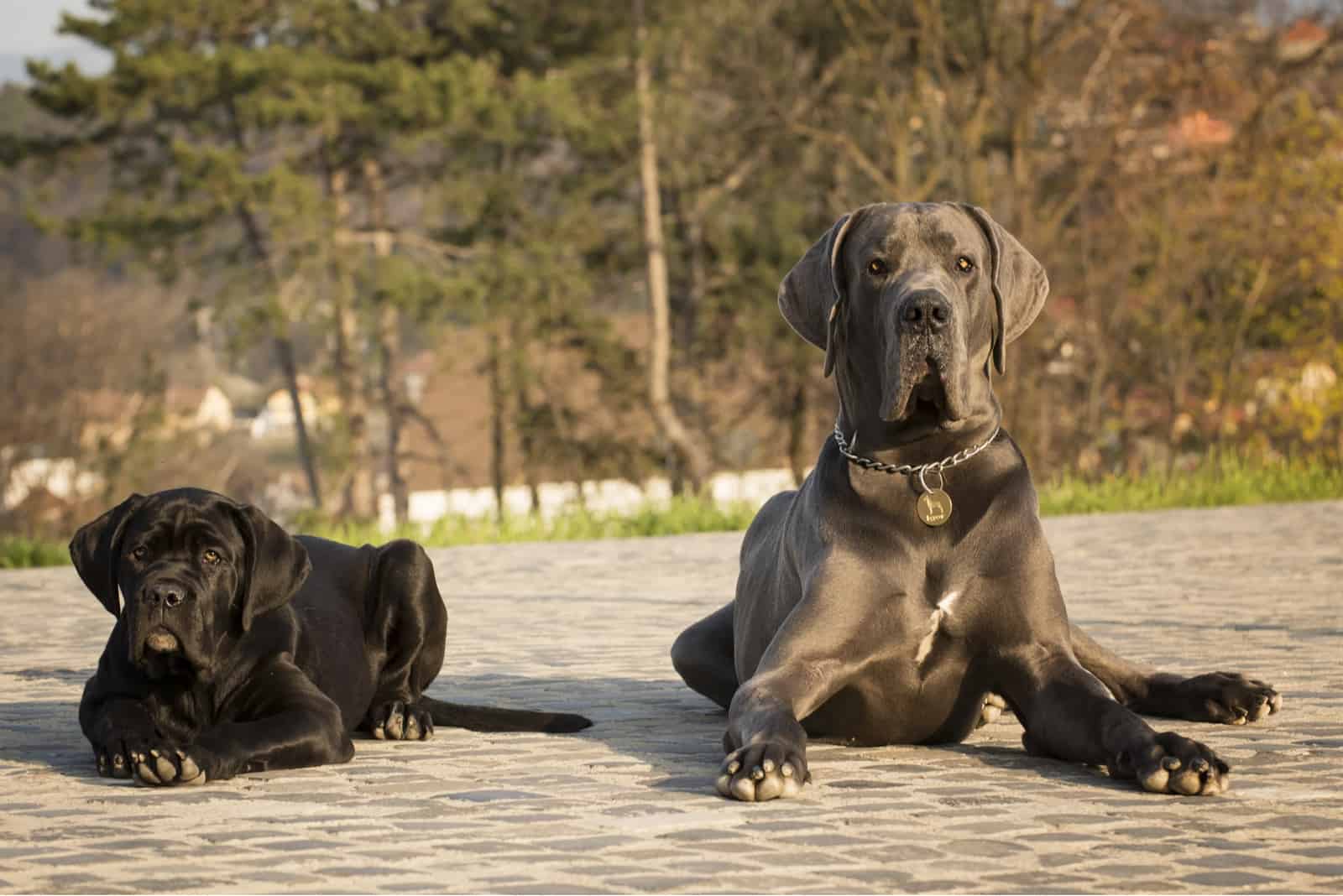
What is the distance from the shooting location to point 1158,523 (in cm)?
1808

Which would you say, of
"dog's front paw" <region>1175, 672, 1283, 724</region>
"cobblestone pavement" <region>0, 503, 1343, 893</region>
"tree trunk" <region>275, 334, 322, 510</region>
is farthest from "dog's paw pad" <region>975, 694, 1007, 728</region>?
"tree trunk" <region>275, 334, 322, 510</region>

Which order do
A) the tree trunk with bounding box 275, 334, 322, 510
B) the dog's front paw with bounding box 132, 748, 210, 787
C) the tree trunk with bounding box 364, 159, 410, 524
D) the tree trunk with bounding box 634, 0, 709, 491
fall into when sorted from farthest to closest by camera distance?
the tree trunk with bounding box 275, 334, 322, 510 < the tree trunk with bounding box 634, 0, 709, 491 < the tree trunk with bounding box 364, 159, 410, 524 < the dog's front paw with bounding box 132, 748, 210, 787

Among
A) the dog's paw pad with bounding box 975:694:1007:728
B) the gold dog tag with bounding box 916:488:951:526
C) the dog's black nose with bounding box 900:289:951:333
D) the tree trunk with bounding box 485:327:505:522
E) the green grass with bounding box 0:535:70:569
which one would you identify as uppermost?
the dog's black nose with bounding box 900:289:951:333

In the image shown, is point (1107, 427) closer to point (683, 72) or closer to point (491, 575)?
point (683, 72)

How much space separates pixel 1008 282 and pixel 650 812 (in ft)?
6.91

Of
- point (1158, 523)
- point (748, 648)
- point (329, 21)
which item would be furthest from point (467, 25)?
point (748, 648)

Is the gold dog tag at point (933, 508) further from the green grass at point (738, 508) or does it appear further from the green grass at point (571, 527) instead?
the green grass at point (571, 527)

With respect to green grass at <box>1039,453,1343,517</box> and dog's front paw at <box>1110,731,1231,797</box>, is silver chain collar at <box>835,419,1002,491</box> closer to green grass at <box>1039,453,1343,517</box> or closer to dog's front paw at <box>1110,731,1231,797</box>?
dog's front paw at <box>1110,731,1231,797</box>

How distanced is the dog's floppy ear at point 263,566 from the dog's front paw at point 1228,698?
2966mm

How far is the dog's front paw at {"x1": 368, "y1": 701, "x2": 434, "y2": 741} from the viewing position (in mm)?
6855

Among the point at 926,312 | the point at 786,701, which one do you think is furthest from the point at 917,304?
the point at 786,701

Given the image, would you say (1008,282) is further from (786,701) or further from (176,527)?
(176,527)

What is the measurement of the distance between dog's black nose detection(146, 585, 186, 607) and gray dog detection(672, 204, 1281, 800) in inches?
64.6

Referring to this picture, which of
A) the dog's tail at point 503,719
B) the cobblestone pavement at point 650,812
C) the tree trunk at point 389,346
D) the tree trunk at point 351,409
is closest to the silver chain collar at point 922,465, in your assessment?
the cobblestone pavement at point 650,812
